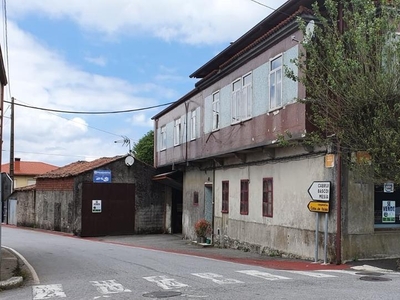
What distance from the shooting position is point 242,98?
62.5 ft

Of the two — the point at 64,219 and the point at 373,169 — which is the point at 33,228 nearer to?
the point at 64,219

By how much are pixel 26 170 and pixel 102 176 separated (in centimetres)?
4400

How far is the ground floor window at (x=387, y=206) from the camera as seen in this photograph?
46.9ft

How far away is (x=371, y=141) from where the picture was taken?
1205 cm

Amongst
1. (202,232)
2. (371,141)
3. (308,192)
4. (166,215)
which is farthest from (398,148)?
(166,215)

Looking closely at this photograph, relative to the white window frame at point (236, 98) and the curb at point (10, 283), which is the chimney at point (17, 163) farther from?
the curb at point (10, 283)

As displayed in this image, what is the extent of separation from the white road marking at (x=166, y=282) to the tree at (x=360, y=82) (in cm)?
555

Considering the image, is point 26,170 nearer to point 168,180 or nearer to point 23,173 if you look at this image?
point 23,173

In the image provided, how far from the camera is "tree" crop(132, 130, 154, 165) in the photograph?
50.5m

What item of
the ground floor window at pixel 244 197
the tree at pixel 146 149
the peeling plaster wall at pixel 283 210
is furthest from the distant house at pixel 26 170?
the ground floor window at pixel 244 197

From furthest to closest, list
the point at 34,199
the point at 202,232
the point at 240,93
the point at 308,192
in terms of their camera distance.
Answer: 1. the point at 34,199
2. the point at 202,232
3. the point at 240,93
4. the point at 308,192

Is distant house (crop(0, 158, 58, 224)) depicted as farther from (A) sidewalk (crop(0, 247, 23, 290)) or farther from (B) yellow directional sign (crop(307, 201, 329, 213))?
(B) yellow directional sign (crop(307, 201, 329, 213))

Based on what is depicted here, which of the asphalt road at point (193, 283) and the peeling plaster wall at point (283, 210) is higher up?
the peeling plaster wall at point (283, 210)

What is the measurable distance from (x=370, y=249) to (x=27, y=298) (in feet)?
30.0
